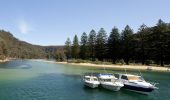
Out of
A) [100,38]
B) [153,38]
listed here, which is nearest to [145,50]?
[153,38]

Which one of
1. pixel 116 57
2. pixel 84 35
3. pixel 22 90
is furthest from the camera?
pixel 84 35

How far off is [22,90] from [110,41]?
286 feet

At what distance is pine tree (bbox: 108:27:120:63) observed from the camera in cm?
11975

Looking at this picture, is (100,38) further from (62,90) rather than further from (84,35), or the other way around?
(62,90)

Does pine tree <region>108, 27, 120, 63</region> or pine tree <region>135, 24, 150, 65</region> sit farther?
pine tree <region>108, 27, 120, 63</region>

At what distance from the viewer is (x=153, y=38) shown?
10481 cm

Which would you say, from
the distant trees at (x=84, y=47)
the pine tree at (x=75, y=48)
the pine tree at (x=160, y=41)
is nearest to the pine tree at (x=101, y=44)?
the distant trees at (x=84, y=47)

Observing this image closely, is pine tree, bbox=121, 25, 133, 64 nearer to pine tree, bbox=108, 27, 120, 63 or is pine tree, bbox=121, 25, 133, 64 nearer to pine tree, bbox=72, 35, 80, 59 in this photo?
pine tree, bbox=108, 27, 120, 63

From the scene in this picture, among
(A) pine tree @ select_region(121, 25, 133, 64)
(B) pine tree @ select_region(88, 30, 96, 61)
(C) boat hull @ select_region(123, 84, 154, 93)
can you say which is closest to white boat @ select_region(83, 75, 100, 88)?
(C) boat hull @ select_region(123, 84, 154, 93)

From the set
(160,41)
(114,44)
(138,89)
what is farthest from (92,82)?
(114,44)

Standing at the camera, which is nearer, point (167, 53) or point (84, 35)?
point (167, 53)

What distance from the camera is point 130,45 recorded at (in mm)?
112188

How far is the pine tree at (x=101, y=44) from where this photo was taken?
126 metres

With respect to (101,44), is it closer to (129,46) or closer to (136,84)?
(129,46)
